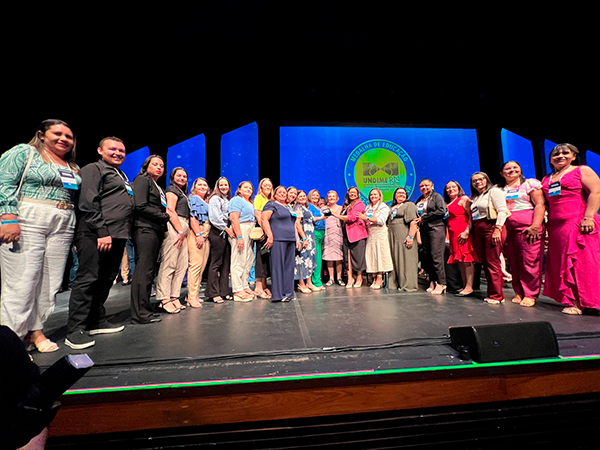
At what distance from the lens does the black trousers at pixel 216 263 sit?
10.7 ft

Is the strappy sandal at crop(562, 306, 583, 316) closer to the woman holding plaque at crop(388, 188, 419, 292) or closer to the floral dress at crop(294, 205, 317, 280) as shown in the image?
the woman holding plaque at crop(388, 188, 419, 292)

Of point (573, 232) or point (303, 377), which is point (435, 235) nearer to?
point (573, 232)

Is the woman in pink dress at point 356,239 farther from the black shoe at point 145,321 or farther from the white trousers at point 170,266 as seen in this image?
the black shoe at point 145,321

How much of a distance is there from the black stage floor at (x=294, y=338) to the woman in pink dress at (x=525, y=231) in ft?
0.78

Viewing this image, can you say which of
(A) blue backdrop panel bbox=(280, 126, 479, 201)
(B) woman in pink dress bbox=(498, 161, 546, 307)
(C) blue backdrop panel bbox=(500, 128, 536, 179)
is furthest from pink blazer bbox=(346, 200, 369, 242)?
(C) blue backdrop panel bbox=(500, 128, 536, 179)

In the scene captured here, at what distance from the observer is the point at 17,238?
1616 millimetres

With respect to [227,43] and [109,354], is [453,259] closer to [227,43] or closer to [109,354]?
[109,354]

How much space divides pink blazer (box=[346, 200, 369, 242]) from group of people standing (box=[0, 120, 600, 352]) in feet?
0.05

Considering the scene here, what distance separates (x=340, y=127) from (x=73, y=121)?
507 cm

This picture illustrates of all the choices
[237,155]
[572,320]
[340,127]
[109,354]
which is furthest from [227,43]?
[572,320]

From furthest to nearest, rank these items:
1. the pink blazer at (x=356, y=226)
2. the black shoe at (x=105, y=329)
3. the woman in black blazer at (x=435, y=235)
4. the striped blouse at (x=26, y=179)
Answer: the pink blazer at (x=356, y=226) < the woman in black blazer at (x=435, y=235) < the black shoe at (x=105, y=329) < the striped blouse at (x=26, y=179)

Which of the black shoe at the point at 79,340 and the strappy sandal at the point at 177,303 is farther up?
the strappy sandal at the point at 177,303

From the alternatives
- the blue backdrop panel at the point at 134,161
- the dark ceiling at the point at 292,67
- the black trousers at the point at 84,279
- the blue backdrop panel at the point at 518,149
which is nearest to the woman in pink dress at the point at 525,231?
the dark ceiling at the point at 292,67

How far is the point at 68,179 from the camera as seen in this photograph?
6.10 feet
